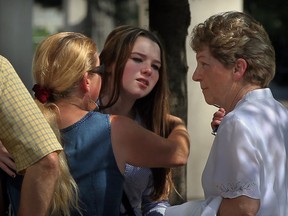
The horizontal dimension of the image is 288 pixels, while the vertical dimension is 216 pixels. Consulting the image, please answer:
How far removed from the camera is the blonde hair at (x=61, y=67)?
3.07 m

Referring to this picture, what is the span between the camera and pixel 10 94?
2.65 meters

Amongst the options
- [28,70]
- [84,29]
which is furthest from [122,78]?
[84,29]

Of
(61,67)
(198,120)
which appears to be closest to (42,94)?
(61,67)

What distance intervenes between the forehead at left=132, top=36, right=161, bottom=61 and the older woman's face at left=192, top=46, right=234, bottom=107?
0.73 m

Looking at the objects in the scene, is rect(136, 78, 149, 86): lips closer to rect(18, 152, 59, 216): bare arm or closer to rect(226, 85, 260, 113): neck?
rect(226, 85, 260, 113): neck

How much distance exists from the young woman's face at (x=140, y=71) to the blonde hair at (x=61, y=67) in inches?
19.7

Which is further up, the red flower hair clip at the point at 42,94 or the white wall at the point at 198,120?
the red flower hair clip at the point at 42,94

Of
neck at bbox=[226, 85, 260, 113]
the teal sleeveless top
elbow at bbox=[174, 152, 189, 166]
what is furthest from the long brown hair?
neck at bbox=[226, 85, 260, 113]

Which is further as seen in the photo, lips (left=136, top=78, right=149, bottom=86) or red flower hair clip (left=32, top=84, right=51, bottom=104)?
lips (left=136, top=78, right=149, bottom=86)

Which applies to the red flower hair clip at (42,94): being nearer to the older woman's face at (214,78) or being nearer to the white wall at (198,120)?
the older woman's face at (214,78)

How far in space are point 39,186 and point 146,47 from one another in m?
1.23

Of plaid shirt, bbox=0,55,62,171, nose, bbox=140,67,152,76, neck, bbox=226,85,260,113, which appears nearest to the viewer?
plaid shirt, bbox=0,55,62,171

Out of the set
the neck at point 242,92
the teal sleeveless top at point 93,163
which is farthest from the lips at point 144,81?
the neck at point 242,92

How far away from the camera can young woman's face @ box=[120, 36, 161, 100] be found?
12.2 feet
